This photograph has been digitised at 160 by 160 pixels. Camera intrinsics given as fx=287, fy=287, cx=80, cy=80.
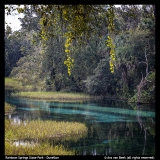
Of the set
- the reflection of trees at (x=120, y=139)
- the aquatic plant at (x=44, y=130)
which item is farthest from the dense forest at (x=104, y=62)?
the aquatic plant at (x=44, y=130)

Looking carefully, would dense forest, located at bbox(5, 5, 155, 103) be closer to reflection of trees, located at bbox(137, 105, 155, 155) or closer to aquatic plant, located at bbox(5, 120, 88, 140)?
reflection of trees, located at bbox(137, 105, 155, 155)

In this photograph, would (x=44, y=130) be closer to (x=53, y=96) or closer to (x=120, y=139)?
(x=120, y=139)

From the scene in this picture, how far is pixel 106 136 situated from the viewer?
643 inches

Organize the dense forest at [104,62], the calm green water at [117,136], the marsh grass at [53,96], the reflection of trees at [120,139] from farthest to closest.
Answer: the marsh grass at [53,96] < the dense forest at [104,62] < the calm green water at [117,136] < the reflection of trees at [120,139]

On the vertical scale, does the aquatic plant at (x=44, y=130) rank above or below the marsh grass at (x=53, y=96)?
below

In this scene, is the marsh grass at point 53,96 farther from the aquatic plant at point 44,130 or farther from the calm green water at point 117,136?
the aquatic plant at point 44,130

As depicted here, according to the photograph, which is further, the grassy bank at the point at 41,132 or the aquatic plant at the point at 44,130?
the aquatic plant at the point at 44,130

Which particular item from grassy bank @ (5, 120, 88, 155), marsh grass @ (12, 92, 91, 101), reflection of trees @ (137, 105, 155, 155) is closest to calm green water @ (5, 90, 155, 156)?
reflection of trees @ (137, 105, 155, 155)

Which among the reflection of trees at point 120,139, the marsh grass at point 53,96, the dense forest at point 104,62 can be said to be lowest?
the reflection of trees at point 120,139

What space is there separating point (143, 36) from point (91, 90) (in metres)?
12.0

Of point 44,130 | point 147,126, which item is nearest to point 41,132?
point 44,130

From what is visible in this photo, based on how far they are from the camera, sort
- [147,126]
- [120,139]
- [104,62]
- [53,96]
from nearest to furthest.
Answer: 1. [120,139]
2. [147,126]
3. [104,62]
4. [53,96]

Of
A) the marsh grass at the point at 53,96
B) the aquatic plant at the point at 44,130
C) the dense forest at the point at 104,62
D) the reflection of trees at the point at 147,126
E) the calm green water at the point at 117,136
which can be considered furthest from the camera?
the marsh grass at the point at 53,96
